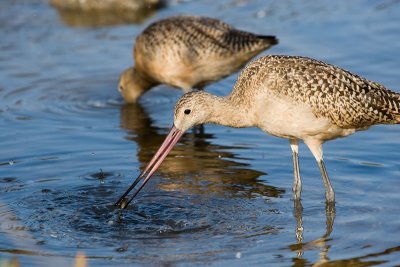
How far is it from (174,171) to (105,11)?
24.4ft

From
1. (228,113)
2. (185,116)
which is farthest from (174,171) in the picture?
(228,113)

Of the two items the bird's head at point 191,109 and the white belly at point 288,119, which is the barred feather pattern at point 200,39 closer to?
the bird's head at point 191,109

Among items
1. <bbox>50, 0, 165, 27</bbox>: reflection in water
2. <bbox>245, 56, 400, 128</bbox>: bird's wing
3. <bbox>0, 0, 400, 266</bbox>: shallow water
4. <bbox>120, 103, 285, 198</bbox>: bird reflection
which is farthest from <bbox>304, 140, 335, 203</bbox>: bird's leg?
<bbox>50, 0, 165, 27</bbox>: reflection in water

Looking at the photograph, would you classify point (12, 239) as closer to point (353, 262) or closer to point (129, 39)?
point (353, 262)

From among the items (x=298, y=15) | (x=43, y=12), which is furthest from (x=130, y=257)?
(x=43, y=12)

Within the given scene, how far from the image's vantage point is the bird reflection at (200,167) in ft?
28.8

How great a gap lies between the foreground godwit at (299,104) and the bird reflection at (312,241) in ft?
0.48

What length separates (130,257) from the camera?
7125 mm

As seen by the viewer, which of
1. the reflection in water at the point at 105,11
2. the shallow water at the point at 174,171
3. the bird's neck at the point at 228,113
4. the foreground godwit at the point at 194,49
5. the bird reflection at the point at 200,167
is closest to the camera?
the shallow water at the point at 174,171

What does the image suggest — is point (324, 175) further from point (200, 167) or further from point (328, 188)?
point (200, 167)

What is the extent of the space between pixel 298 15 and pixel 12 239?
8.13 metres

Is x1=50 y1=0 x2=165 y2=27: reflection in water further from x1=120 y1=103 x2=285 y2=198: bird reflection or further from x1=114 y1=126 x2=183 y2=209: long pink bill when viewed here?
x1=114 y1=126 x2=183 y2=209: long pink bill

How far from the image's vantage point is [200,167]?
9.46 metres

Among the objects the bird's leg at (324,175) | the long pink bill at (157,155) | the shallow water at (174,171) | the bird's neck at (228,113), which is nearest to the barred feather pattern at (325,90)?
the bird's neck at (228,113)
